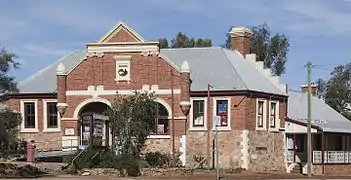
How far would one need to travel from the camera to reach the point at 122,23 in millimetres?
48344

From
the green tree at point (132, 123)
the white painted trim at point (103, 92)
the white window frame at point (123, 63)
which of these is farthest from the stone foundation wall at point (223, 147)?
the white window frame at point (123, 63)

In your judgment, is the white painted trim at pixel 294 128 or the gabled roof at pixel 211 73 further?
the white painted trim at pixel 294 128

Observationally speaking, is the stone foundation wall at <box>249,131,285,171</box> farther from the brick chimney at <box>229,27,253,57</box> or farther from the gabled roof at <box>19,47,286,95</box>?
the brick chimney at <box>229,27,253,57</box>

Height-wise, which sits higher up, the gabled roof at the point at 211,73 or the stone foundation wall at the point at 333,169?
the gabled roof at the point at 211,73

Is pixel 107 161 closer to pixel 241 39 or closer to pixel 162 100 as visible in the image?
pixel 162 100

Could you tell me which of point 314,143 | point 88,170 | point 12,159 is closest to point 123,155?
point 88,170

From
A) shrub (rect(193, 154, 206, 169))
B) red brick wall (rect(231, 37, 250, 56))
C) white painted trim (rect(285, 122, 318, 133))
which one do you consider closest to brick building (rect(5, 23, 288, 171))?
shrub (rect(193, 154, 206, 169))

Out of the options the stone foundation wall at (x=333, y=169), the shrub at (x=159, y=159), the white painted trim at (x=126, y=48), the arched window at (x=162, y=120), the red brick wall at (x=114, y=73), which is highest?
the white painted trim at (x=126, y=48)

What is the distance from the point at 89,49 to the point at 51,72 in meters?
6.17

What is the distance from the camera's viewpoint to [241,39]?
2207 inches

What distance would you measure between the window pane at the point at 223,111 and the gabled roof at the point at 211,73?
100 centimetres

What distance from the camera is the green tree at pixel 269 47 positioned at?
77.9m

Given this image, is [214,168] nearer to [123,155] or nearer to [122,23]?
[123,155]

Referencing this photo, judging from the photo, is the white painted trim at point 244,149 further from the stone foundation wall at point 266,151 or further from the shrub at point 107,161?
the shrub at point 107,161
